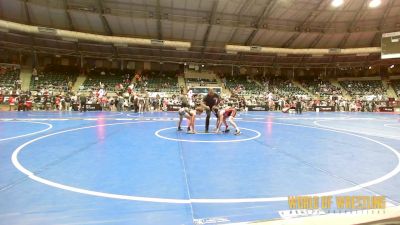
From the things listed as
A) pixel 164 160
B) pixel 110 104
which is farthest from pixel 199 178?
pixel 110 104

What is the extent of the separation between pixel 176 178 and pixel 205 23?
29577 mm

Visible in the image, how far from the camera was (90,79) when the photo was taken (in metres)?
37.1

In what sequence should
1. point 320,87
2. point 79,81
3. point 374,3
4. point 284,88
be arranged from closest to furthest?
point 374,3, point 79,81, point 284,88, point 320,87

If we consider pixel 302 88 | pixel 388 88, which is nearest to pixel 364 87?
pixel 388 88

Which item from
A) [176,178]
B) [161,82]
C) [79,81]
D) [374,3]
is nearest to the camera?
[176,178]

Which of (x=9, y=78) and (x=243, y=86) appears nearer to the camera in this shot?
(x=9, y=78)

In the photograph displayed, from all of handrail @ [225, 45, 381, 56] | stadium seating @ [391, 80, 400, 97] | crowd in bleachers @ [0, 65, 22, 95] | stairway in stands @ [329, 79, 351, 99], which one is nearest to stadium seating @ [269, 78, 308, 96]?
handrail @ [225, 45, 381, 56]

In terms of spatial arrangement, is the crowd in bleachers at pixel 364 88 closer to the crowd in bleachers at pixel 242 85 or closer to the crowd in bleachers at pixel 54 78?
the crowd in bleachers at pixel 242 85

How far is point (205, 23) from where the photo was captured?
105ft

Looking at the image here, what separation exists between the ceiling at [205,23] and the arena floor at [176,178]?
24528 millimetres

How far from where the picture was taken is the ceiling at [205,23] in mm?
29156

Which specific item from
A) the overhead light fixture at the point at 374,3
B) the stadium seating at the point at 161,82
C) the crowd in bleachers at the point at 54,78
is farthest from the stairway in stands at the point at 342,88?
the crowd in bleachers at the point at 54,78

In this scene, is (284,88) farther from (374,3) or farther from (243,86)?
(374,3)

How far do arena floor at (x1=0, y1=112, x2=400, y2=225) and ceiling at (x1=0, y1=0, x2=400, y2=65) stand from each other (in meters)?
24.5
